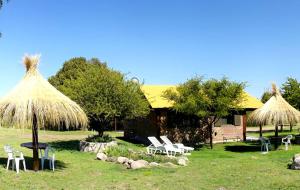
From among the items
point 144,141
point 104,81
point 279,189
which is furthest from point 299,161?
point 144,141

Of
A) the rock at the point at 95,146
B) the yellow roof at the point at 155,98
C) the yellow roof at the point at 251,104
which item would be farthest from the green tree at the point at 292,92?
the rock at the point at 95,146

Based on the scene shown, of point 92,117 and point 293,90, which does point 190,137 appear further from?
point 293,90

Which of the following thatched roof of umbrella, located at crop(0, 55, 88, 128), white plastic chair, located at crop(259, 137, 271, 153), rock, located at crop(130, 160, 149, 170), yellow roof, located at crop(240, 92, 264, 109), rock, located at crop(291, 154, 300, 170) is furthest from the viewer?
yellow roof, located at crop(240, 92, 264, 109)

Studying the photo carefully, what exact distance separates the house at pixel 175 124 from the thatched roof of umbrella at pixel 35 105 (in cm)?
1218

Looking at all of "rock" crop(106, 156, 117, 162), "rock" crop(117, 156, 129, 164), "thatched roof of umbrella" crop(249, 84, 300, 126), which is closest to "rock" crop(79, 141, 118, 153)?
"rock" crop(106, 156, 117, 162)

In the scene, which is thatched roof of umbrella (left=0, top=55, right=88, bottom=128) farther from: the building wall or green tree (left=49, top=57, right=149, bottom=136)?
the building wall

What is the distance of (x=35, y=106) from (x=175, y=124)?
1534 cm

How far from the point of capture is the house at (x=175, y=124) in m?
28.9

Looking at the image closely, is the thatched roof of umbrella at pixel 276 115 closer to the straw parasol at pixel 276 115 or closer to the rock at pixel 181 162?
the straw parasol at pixel 276 115

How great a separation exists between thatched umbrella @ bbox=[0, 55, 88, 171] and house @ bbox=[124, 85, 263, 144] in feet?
40.0

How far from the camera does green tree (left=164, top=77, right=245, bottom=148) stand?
2602 centimetres

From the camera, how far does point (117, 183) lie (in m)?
13.9

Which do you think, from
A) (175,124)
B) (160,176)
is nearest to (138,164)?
(160,176)

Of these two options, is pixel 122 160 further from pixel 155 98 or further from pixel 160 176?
pixel 155 98
